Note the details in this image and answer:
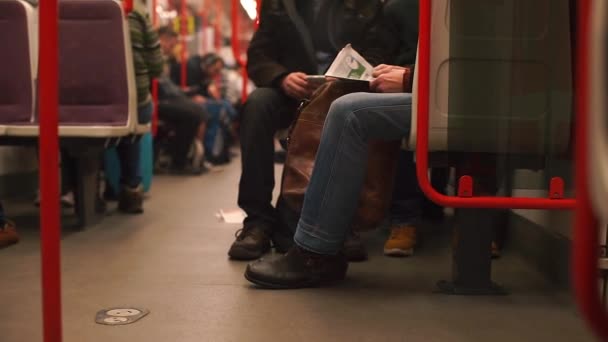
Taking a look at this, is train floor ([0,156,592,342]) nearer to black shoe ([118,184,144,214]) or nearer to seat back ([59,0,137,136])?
seat back ([59,0,137,136])

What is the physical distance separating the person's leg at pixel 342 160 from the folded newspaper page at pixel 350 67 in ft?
0.78

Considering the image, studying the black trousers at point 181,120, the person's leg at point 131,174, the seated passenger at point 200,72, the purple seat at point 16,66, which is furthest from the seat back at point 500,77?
the seated passenger at point 200,72

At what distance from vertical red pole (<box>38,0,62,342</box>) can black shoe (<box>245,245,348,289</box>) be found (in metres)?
0.84

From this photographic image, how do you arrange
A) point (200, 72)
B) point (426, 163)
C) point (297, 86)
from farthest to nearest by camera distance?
point (200, 72) < point (297, 86) < point (426, 163)

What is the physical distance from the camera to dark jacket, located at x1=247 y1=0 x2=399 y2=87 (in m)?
2.38

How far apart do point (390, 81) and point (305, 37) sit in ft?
2.11

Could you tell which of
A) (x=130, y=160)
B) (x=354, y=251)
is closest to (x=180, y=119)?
(x=130, y=160)

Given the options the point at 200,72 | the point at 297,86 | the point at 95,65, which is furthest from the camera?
the point at 200,72

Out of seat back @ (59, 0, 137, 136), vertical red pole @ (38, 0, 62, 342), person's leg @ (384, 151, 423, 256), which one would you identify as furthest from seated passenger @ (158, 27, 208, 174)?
vertical red pole @ (38, 0, 62, 342)

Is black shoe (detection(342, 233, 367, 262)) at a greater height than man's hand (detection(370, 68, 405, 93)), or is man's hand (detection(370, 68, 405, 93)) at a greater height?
man's hand (detection(370, 68, 405, 93))

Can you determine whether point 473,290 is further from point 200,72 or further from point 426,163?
point 200,72

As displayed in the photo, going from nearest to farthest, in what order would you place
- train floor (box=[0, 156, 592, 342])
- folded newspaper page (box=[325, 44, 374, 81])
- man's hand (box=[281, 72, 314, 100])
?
train floor (box=[0, 156, 592, 342])
folded newspaper page (box=[325, 44, 374, 81])
man's hand (box=[281, 72, 314, 100])

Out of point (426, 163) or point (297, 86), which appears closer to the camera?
point (426, 163)

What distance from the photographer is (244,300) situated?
1.88 meters
